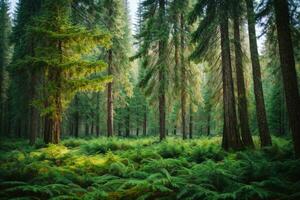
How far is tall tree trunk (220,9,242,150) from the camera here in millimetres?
12898

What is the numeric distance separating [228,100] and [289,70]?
475 centimetres

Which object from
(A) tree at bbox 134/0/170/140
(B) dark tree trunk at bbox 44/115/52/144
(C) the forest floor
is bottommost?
(C) the forest floor

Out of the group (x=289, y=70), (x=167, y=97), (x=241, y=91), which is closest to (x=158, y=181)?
(x=289, y=70)

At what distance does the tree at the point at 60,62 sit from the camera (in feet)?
47.9

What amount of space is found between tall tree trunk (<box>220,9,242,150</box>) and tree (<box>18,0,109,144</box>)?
20.0 feet

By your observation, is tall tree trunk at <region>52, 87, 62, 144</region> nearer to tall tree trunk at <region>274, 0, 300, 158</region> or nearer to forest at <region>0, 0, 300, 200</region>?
forest at <region>0, 0, 300, 200</region>

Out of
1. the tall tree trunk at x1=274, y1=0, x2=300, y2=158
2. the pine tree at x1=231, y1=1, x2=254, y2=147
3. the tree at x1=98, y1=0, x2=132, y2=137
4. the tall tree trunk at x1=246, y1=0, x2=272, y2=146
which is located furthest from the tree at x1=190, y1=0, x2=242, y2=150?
the tree at x1=98, y1=0, x2=132, y2=137

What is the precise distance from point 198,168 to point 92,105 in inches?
1383

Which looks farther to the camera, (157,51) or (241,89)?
(157,51)

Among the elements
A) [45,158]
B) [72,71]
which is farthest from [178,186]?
[72,71]

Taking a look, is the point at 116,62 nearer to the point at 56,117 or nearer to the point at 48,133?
the point at 48,133

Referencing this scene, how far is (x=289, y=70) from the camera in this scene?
340 inches

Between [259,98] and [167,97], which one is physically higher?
[167,97]

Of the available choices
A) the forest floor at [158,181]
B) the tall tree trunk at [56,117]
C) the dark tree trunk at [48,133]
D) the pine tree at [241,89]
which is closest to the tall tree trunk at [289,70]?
the forest floor at [158,181]
